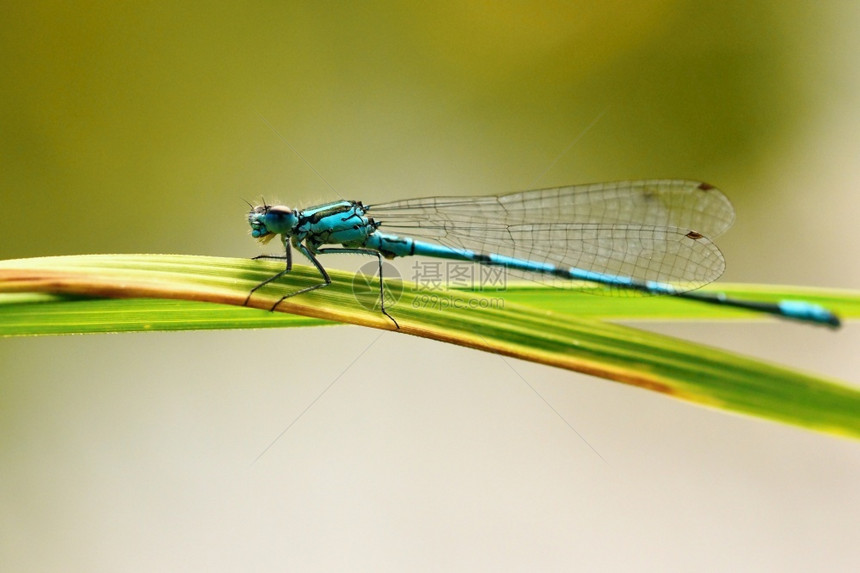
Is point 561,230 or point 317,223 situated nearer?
point 317,223

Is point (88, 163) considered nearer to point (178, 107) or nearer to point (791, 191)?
point (178, 107)

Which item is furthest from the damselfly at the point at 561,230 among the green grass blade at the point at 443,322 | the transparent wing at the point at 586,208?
the green grass blade at the point at 443,322

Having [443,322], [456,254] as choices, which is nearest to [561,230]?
[456,254]

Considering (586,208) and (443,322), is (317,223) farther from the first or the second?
(586,208)

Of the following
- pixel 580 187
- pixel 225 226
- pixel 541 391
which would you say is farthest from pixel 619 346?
pixel 225 226

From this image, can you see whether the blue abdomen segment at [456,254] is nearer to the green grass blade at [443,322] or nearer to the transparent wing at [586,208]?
the transparent wing at [586,208]

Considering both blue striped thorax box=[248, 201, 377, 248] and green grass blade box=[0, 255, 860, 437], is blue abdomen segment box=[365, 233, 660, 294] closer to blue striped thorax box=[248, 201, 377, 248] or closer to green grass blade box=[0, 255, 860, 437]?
blue striped thorax box=[248, 201, 377, 248]
